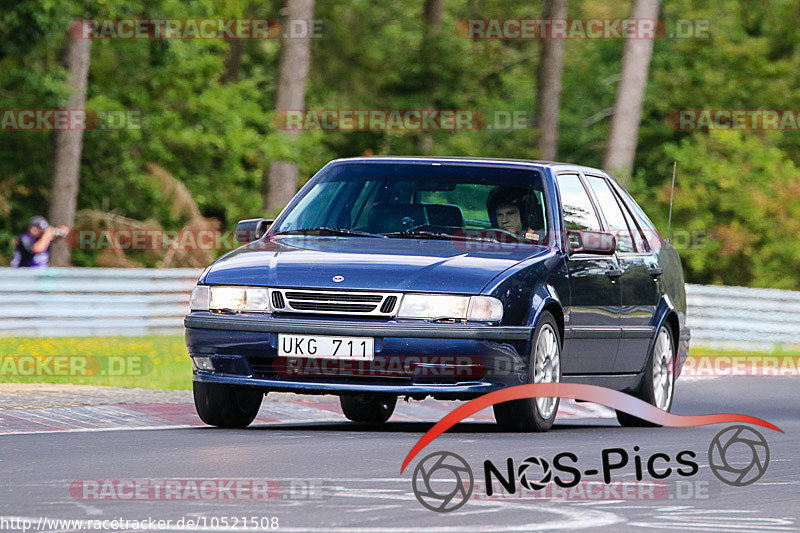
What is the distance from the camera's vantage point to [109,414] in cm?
1159

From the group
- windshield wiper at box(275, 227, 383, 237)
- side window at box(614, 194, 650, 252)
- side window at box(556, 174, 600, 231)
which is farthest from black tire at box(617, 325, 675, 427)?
windshield wiper at box(275, 227, 383, 237)

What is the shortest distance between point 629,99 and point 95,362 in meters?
18.7

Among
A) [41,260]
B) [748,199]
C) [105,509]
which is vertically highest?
[748,199]

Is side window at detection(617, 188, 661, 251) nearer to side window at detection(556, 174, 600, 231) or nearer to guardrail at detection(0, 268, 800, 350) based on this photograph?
side window at detection(556, 174, 600, 231)

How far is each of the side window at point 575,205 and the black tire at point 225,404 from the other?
2346 mm

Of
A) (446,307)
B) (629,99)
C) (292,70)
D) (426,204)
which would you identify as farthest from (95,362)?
(629,99)

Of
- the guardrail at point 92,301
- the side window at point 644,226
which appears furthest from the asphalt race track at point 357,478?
the guardrail at point 92,301

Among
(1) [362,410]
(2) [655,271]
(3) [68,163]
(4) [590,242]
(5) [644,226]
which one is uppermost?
(3) [68,163]

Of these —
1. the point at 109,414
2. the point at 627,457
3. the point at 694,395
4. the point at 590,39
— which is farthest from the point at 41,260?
the point at 590,39

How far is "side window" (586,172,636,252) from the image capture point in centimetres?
1227

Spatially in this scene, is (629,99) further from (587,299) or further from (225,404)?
(225,404)

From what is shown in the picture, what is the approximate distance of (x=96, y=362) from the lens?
700 inches

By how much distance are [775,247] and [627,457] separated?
2903 centimetres

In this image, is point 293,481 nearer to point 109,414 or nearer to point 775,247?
point 109,414
